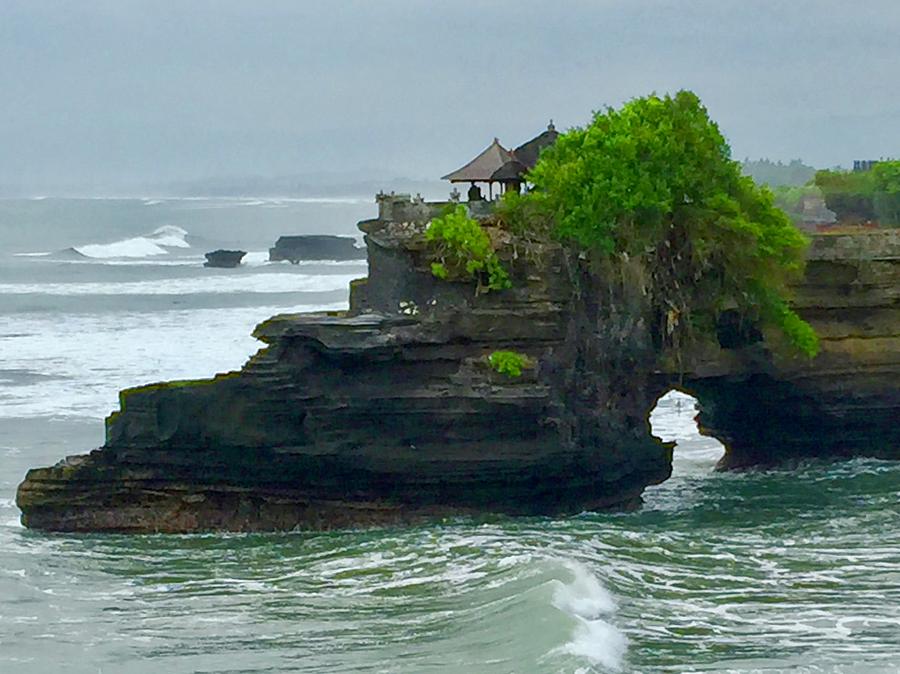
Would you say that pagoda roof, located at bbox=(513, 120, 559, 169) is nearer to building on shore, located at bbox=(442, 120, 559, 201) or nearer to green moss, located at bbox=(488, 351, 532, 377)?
building on shore, located at bbox=(442, 120, 559, 201)

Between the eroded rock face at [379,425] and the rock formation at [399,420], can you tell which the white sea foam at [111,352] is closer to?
the eroded rock face at [379,425]

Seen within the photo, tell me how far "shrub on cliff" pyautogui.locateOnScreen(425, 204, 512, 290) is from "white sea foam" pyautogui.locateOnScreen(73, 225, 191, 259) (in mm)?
74451

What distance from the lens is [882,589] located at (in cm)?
1928

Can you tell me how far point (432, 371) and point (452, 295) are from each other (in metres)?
1.25

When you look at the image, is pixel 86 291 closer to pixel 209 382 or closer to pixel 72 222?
pixel 209 382

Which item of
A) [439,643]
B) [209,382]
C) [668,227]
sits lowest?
[439,643]

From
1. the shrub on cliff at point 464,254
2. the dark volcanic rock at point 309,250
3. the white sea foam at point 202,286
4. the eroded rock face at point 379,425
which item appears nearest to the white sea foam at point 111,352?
the white sea foam at point 202,286

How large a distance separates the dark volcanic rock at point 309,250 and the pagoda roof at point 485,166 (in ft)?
195

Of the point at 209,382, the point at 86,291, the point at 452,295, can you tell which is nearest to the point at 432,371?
the point at 452,295

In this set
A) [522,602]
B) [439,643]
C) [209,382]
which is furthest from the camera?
[209,382]

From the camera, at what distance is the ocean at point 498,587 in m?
16.8

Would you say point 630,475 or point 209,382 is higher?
point 209,382

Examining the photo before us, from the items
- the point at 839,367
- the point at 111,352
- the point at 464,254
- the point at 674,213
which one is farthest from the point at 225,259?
the point at 464,254

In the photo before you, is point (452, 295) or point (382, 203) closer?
point (452, 295)
